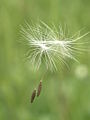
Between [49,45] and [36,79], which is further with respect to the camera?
[36,79]

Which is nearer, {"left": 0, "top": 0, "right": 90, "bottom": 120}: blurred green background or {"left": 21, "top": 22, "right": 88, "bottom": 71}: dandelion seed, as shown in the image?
{"left": 21, "top": 22, "right": 88, "bottom": 71}: dandelion seed

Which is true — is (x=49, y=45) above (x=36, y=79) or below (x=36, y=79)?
below

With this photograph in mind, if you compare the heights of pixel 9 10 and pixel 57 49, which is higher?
pixel 9 10

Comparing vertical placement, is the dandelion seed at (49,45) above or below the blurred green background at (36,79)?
below

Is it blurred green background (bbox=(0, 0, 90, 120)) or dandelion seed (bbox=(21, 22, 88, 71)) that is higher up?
blurred green background (bbox=(0, 0, 90, 120))

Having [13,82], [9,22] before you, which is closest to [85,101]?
[13,82]

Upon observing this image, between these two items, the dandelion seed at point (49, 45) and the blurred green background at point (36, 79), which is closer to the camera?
the dandelion seed at point (49, 45)

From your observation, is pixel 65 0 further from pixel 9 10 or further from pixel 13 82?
pixel 13 82

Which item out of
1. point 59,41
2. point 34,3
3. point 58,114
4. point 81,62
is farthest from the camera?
point 34,3
